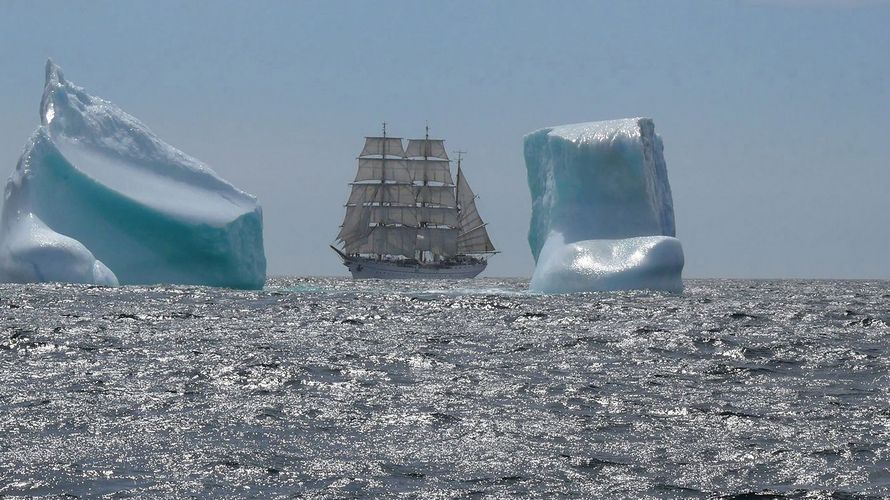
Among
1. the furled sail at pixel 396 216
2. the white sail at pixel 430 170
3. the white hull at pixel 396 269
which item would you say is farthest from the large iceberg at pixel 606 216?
the white hull at pixel 396 269

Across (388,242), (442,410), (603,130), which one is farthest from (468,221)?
(442,410)

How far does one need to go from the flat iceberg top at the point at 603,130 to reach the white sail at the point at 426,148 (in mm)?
65219

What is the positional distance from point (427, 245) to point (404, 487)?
324ft

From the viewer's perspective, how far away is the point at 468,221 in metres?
111

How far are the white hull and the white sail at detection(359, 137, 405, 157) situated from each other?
9.91 metres

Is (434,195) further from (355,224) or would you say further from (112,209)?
(112,209)

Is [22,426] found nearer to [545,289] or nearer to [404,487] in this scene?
[404,487]

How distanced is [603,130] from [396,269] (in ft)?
225

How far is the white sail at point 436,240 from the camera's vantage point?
357 ft

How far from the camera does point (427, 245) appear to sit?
109 meters

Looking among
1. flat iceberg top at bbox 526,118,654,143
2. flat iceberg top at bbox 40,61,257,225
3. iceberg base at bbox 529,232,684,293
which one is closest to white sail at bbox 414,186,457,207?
flat iceberg top at bbox 40,61,257,225

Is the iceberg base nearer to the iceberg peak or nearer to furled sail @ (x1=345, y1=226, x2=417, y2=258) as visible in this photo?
the iceberg peak

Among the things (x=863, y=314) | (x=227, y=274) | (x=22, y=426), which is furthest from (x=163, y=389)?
(x=227, y=274)

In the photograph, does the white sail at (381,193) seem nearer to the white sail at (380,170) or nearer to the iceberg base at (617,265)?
the white sail at (380,170)
